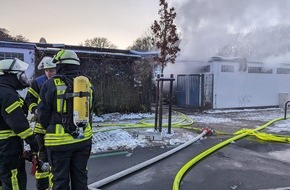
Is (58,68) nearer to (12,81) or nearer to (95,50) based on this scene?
(12,81)

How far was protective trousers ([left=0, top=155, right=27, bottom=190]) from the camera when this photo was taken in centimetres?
332

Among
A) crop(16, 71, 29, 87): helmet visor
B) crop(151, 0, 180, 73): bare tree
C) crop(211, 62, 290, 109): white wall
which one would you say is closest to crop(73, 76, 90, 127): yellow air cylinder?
crop(16, 71, 29, 87): helmet visor

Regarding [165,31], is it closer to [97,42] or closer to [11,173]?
A: [11,173]

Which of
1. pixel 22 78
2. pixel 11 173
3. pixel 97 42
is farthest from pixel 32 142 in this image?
pixel 97 42

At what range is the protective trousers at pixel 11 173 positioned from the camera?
10.9 feet

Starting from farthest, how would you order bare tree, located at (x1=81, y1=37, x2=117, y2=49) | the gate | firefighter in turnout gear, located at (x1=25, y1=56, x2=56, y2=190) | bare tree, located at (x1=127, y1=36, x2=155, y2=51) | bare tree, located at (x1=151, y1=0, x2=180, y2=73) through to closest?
bare tree, located at (x1=81, y1=37, x2=117, y2=49) → bare tree, located at (x1=127, y1=36, x2=155, y2=51) → the gate → bare tree, located at (x1=151, y1=0, x2=180, y2=73) → firefighter in turnout gear, located at (x1=25, y1=56, x2=56, y2=190)

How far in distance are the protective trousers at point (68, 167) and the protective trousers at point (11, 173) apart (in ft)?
1.32

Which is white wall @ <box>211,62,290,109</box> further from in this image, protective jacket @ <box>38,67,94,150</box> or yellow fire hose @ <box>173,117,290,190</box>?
protective jacket @ <box>38,67,94,150</box>

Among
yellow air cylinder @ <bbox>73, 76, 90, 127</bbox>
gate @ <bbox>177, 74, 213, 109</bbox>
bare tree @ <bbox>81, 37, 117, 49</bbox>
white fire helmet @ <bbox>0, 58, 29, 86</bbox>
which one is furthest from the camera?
bare tree @ <bbox>81, 37, 117, 49</bbox>

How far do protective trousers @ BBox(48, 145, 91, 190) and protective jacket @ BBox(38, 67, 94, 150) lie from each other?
3.4 inches

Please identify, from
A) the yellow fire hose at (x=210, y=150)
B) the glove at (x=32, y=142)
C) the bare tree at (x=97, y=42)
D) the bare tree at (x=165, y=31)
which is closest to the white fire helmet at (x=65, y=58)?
the glove at (x=32, y=142)

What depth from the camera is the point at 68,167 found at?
3.30 m

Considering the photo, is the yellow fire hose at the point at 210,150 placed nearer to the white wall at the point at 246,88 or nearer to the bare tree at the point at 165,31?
the bare tree at the point at 165,31

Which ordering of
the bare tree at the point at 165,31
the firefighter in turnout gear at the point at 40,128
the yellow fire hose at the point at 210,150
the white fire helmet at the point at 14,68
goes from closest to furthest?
the white fire helmet at the point at 14,68 → the firefighter in turnout gear at the point at 40,128 → the yellow fire hose at the point at 210,150 → the bare tree at the point at 165,31
